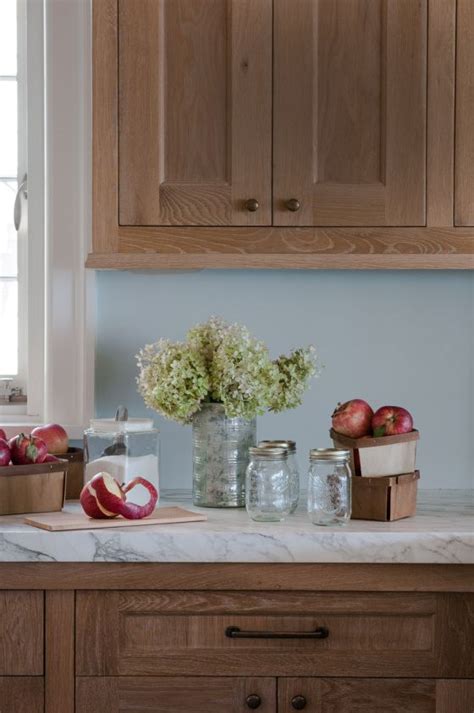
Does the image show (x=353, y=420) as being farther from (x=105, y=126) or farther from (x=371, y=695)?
(x=105, y=126)

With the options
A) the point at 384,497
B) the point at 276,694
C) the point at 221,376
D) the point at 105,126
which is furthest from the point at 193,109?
the point at 276,694

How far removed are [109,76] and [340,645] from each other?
123 cm

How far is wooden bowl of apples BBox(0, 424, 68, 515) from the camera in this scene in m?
2.14

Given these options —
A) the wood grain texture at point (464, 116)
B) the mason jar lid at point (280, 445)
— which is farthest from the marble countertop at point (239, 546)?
the wood grain texture at point (464, 116)

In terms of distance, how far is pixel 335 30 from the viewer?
2246mm

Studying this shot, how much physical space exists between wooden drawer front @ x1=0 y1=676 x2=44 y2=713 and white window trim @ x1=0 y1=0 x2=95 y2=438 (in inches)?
28.1

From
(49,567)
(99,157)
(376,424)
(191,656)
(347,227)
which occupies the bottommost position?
(191,656)

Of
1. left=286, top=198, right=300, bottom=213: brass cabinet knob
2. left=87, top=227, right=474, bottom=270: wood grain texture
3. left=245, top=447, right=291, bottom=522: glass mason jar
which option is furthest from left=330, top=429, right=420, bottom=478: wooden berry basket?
left=286, top=198, right=300, bottom=213: brass cabinet knob

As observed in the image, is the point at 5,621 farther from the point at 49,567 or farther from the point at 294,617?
the point at 294,617

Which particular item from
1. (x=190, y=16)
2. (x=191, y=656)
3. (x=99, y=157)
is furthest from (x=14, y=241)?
(x=191, y=656)

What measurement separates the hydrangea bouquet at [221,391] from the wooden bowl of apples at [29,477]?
9.6 inches

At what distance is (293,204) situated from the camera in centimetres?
224

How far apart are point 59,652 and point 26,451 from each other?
17.0 inches

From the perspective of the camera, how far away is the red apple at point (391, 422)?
215 cm
